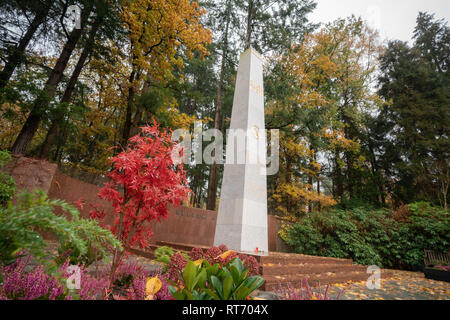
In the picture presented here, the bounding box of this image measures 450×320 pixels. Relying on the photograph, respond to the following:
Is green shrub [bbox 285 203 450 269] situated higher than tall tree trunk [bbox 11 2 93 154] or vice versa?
tall tree trunk [bbox 11 2 93 154]

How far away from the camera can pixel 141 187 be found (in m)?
2.62

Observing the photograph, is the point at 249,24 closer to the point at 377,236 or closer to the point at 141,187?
the point at 377,236

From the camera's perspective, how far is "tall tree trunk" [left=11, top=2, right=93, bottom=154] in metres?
6.80

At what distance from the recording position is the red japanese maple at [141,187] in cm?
A: 252

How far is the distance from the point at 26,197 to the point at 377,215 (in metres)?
12.6

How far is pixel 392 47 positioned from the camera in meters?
19.5

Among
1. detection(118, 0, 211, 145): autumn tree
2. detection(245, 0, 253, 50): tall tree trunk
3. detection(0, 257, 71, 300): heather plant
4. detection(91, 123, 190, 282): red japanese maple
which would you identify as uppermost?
detection(245, 0, 253, 50): tall tree trunk

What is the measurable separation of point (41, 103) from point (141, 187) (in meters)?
6.44

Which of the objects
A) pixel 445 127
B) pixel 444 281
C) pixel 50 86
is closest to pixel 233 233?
pixel 444 281

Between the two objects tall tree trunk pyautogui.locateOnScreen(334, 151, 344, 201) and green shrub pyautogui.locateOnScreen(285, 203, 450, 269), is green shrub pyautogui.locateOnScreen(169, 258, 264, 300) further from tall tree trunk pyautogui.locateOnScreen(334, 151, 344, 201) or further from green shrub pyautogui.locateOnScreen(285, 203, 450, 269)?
tall tree trunk pyautogui.locateOnScreen(334, 151, 344, 201)

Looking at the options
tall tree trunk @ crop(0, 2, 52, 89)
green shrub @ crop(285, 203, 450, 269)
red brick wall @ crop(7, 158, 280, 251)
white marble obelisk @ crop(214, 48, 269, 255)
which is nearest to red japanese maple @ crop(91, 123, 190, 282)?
red brick wall @ crop(7, 158, 280, 251)

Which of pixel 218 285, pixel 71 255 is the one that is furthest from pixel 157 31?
pixel 218 285

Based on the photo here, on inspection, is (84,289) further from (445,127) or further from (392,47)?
(392,47)

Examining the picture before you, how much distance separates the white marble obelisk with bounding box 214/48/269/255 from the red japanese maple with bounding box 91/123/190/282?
140 inches
